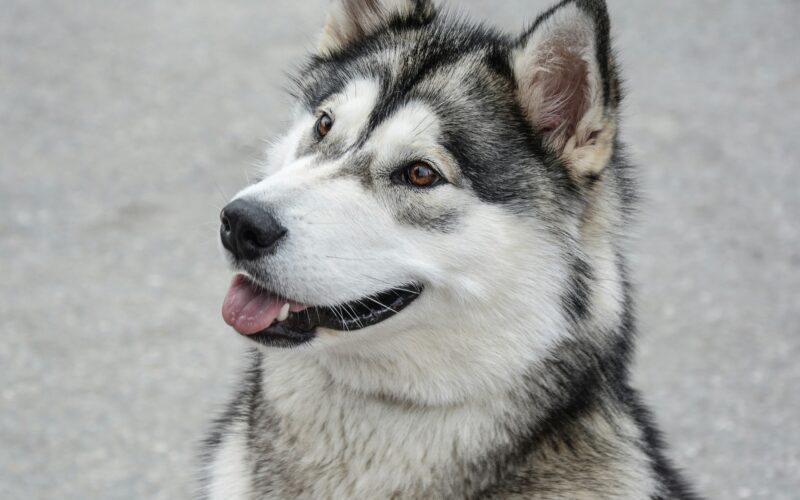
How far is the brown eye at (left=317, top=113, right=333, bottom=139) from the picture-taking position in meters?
3.34

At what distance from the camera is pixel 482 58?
332 cm

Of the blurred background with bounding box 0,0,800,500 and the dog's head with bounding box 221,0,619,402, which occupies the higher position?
the dog's head with bounding box 221,0,619,402

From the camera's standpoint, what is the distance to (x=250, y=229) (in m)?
2.88

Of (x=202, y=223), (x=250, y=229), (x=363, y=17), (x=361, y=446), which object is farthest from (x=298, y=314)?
(x=202, y=223)

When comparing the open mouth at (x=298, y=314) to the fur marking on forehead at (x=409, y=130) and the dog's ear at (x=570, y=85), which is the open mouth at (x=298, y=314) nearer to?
the fur marking on forehead at (x=409, y=130)

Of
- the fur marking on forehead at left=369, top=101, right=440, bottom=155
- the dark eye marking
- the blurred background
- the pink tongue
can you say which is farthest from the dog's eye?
the pink tongue

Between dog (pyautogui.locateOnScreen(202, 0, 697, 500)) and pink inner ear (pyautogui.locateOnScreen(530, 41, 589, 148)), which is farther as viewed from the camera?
pink inner ear (pyautogui.locateOnScreen(530, 41, 589, 148))

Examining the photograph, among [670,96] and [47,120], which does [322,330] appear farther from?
[670,96]

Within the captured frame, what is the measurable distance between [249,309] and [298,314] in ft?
0.51

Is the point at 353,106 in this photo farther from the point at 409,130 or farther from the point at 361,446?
the point at 361,446

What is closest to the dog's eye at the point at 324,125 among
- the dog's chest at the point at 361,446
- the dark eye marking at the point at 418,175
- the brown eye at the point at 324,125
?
the brown eye at the point at 324,125

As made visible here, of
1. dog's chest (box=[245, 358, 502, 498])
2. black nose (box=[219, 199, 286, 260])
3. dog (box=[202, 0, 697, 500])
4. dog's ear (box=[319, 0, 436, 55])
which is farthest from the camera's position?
dog's ear (box=[319, 0, 436, 55])

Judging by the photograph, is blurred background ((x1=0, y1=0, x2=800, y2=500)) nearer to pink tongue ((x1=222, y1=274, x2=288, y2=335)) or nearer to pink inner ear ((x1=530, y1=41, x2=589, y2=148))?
pink inner ear ((x1=530, y1=41, x2=589, y2=148))

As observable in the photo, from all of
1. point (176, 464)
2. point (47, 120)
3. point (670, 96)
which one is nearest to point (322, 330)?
point (176, 464)
